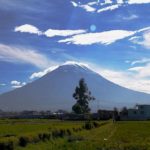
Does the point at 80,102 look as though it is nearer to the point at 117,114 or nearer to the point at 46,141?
the point at 117,114

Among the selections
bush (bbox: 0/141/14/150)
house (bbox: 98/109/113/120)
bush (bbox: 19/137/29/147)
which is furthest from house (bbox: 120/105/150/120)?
bush (bbox: 0/141/14/150)

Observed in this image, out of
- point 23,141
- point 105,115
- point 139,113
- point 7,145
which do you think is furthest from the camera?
point 139,113

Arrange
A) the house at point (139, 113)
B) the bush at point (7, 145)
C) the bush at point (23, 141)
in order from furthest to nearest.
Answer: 1. the house at point (139, 113)
2. the bush at point (23, 141)
3. the bush at point (7, 145)

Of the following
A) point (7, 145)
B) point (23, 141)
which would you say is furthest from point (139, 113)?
point (7, 145)

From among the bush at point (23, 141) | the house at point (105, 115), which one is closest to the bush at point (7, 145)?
the bush at point (23, 141)

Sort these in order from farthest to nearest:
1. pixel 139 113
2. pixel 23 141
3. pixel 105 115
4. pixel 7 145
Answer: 1. pixel 139 113
2. pixel 105 115
3. pixel 23 141
4. pixel 7 145

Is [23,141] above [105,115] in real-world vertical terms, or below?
below

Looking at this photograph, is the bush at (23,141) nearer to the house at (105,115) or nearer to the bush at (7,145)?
the bush at (7,145)

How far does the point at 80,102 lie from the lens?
394 ft

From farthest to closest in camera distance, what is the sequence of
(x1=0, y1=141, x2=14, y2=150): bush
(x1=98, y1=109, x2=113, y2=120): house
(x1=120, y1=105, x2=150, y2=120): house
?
1. (x1=120, y1=105, x2=150, y2=120): house
2. (x1=98, y1=109, x2=113, y2=120): house
3. (x1=0, y1=141, x2=14, y2=150): bush

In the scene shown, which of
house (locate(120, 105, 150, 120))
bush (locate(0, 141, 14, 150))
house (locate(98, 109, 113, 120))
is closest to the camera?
bush (locate(0, 141, 14, 150))

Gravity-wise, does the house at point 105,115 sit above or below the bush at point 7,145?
above

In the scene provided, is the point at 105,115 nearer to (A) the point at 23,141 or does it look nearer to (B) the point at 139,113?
(B) the point at 139,113

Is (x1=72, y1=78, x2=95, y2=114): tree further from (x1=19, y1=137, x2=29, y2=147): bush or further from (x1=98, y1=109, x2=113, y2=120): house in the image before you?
(x1=19, y1=137, x2=29, y2=147): bush
